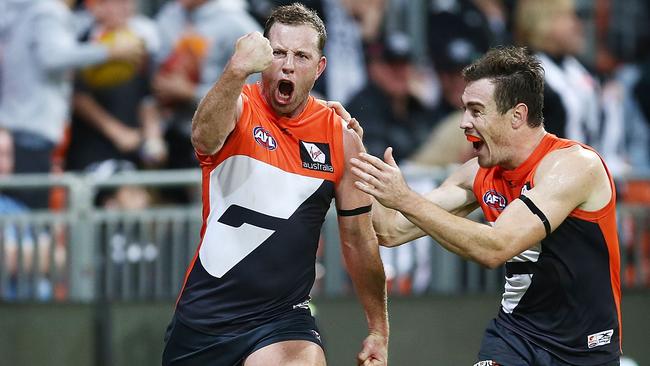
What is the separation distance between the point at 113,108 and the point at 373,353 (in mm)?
4621

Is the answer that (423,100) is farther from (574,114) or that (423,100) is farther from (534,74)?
(534,74)

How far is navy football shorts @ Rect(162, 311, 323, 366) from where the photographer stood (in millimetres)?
6047

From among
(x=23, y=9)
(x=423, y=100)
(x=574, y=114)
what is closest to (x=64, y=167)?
(x=23, y=9)

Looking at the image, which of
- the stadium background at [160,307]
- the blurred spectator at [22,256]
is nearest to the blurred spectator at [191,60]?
the stadium background at [160,307]

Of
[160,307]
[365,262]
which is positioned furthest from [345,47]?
[365,262]

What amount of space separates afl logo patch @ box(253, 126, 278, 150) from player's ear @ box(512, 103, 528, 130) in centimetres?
121

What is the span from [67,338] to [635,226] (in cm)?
460

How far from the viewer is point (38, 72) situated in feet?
32.9

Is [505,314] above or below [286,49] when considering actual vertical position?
below

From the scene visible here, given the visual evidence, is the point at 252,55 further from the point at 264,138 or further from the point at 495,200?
the point at 495,200

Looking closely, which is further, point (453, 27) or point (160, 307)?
point (453, 27)

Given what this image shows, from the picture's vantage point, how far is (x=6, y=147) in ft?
32.3

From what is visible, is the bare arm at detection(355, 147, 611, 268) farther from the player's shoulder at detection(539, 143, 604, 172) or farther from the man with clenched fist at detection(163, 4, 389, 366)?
the man with clenched fist at detection(163, 4, 389, 366)

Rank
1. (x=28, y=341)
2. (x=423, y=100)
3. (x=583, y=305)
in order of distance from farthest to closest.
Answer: (x=423, y=100) < (x=28, y=341) < (x=583, y=305)
